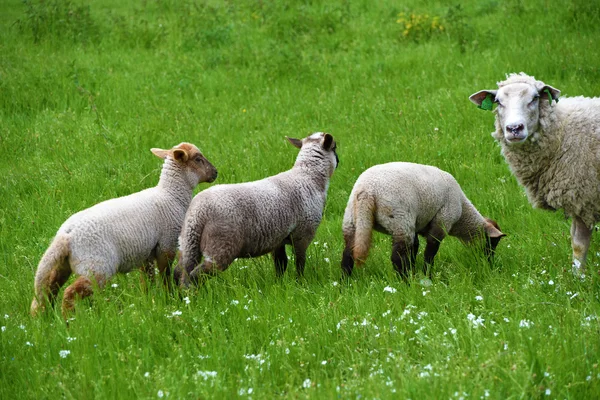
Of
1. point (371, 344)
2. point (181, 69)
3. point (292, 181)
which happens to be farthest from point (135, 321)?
point (181, 69)

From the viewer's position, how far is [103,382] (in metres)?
4.05

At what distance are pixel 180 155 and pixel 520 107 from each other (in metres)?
2.91

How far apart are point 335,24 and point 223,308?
9.86 meters

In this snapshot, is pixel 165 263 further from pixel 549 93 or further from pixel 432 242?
pixel 549 93

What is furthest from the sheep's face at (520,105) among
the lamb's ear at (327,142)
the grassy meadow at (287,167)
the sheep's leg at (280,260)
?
the sheep's leg at (280,260)

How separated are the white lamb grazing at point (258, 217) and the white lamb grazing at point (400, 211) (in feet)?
1.45

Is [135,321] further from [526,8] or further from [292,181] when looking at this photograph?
[526,8]

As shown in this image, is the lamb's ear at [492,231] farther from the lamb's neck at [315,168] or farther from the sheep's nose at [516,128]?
the lamb's neck at [315,168]

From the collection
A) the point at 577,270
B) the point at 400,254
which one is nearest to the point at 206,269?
the point at 400,254

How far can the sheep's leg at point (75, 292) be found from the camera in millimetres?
5164

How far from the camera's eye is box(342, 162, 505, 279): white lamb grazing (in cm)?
599

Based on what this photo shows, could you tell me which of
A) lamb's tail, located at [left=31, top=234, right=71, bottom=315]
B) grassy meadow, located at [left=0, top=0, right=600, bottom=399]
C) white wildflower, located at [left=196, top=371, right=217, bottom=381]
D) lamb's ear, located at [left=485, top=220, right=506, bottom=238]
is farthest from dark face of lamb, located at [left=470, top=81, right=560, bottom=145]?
lamb's tail, located at [left=31, top=234, right=71, bottom=315]

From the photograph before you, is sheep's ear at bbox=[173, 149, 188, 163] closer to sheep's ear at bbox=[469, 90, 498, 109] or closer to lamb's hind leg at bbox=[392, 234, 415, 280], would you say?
lamb's hind leg at bbox=[392, 234, 415, 280]

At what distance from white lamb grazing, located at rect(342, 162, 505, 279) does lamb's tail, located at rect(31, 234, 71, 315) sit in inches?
86.4
